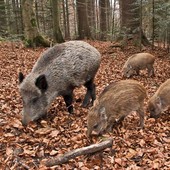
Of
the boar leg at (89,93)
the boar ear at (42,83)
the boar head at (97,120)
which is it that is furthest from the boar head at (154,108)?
the boar ear at (42,83)

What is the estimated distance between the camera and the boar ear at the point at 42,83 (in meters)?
6.06

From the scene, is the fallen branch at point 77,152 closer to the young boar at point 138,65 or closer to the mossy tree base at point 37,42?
the young boar at point 138,65

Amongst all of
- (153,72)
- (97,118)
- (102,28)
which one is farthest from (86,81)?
(102,28)

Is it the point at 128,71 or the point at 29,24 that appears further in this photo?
the point at 29,24

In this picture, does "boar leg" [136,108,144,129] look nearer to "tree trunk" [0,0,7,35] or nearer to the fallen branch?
the fallen branch

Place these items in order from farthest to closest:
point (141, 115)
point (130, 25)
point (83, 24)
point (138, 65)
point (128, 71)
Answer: point (83, 24)
point (130, 25)
point (138, 65)
point (128, 71)
point (141, 115)

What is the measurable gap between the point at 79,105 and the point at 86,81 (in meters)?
0.82

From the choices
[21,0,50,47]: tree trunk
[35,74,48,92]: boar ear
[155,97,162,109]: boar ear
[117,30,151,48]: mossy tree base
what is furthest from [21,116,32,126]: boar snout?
[117,30,151,48]: mossy tree base

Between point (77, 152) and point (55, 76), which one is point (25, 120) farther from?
point (77, 152)

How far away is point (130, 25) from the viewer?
61.2ft

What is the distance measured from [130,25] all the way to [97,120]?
558 inches

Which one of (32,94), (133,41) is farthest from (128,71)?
(32,94)

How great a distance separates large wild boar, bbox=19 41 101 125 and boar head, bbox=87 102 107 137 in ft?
4.31

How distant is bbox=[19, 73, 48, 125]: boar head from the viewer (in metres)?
6.10
